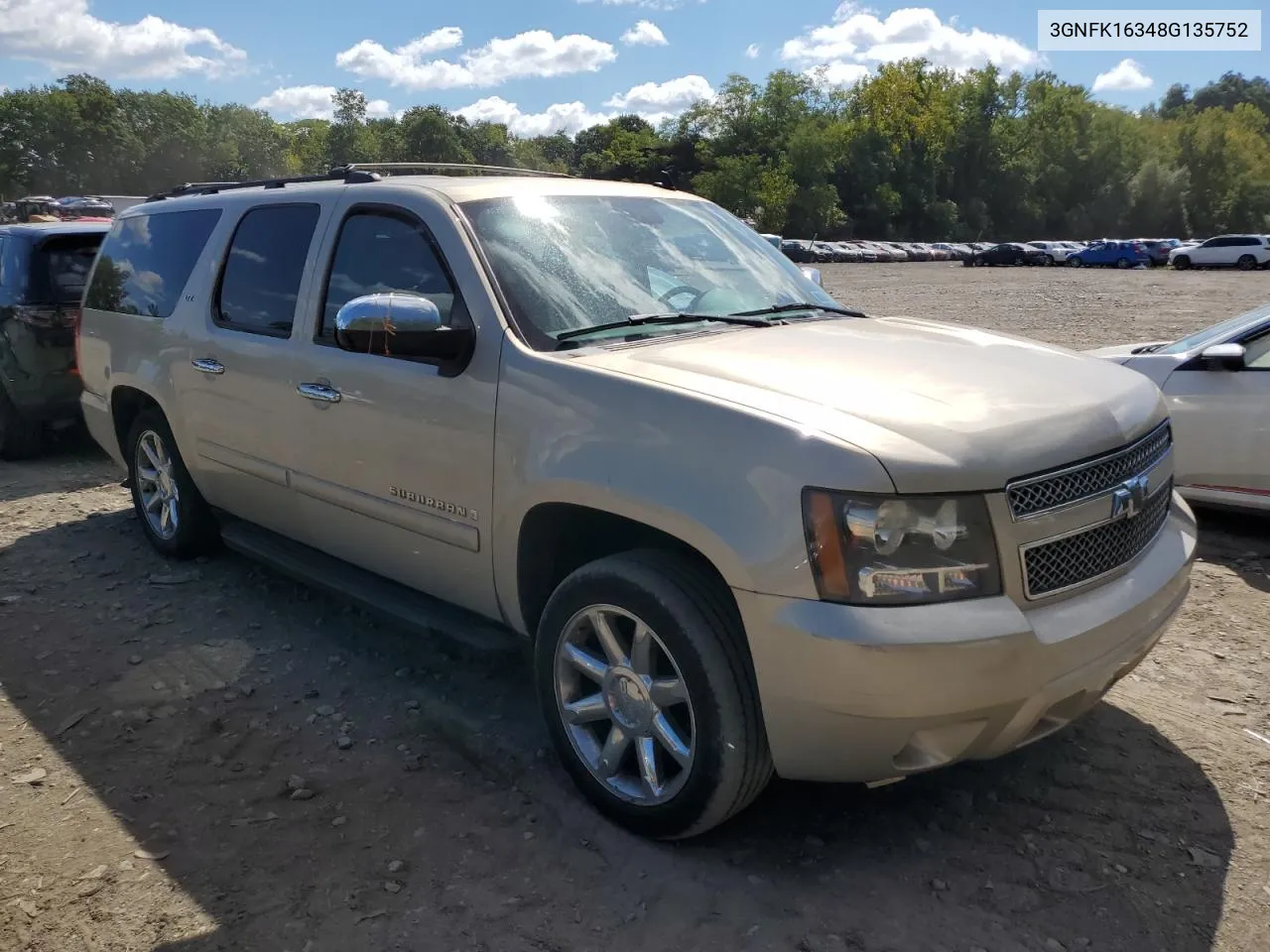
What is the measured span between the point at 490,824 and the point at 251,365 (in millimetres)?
2289

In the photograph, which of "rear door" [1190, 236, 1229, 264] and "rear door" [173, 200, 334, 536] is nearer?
"rear door" [173, 200, 334, 536]

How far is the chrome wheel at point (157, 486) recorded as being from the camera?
5438 mm

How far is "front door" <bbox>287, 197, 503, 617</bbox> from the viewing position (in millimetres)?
3404

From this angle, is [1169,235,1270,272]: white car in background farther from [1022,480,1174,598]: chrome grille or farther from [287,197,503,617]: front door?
[287,197,503,617]: front door

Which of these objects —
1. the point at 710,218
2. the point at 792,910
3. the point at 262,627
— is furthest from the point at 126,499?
the point at 792,910

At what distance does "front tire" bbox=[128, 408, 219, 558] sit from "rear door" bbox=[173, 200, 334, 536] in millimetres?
285

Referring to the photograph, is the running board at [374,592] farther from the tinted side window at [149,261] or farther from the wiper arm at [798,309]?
the wiper arm at [798,309]

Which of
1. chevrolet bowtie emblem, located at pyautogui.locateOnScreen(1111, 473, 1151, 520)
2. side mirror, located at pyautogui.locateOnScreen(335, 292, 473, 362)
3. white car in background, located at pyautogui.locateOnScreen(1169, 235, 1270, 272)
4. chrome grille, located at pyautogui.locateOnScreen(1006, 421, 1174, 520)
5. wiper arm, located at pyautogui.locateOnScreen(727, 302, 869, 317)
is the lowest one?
chevrolet bowtie emblem, located at pyautogui.locateOnScreen(1111, 473, 1151, 520)

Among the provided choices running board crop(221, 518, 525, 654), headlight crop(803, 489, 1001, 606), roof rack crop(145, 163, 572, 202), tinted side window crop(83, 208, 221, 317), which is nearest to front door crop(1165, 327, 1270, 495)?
roof rack crop(145, 163, 572, 202)

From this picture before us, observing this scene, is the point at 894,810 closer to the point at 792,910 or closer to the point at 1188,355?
the point at 792,910

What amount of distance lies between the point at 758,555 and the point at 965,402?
726 mm

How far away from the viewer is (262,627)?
4789mm

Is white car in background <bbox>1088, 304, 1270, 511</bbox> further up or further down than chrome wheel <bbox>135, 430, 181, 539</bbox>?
further up

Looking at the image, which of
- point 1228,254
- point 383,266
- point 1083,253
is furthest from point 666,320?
point 1083,253
